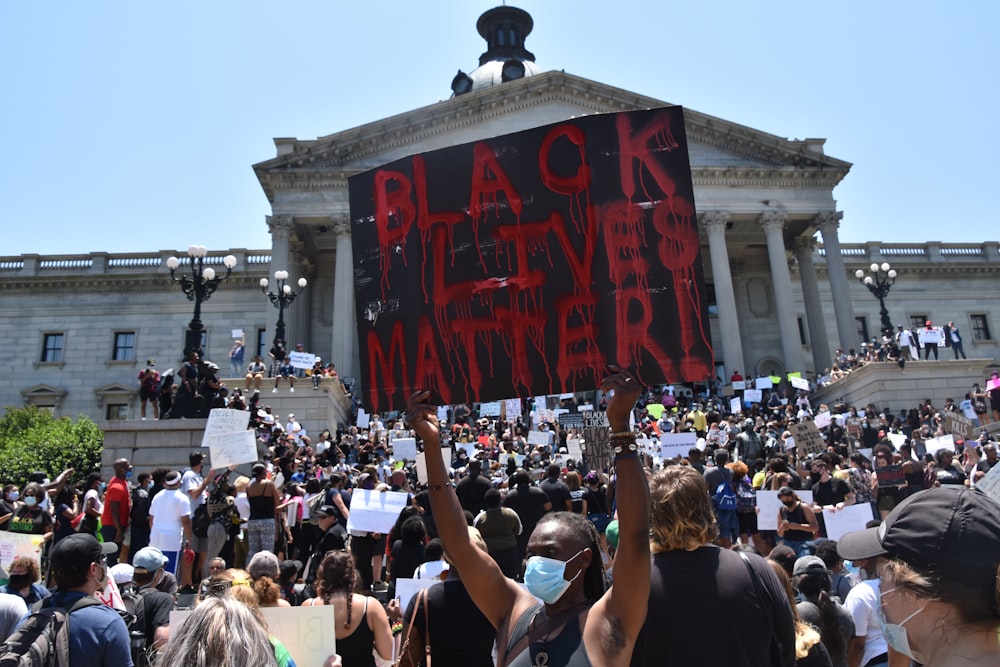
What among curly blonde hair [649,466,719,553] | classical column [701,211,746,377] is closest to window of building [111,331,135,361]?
classical column [701,211,746,377]

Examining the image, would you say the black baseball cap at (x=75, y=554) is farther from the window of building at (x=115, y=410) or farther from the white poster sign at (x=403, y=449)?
the window of building at (x=115, y=410)

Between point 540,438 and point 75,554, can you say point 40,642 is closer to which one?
point 75,554

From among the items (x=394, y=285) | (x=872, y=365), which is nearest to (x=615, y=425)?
(x=394, y=285)

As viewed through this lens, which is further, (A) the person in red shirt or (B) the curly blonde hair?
(A) the person in red shirt

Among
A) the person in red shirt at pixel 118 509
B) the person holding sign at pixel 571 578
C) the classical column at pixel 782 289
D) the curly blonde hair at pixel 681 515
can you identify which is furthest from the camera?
the classical column at pixel 782 289

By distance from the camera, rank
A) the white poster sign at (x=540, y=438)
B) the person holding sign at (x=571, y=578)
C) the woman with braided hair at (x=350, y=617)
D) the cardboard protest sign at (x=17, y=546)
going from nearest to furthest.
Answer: the person holding sign at (x=571, y=578)
the woman with braided hair at (x=350, y=617)
the cardboard protest sign at (x=17, y=546)
the white poster sign at (x=540, y=438)

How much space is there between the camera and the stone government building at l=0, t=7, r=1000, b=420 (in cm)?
4012

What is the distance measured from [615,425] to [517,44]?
73.8m

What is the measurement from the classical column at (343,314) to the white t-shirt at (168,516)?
84.6 ft

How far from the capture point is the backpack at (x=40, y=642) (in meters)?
3.78

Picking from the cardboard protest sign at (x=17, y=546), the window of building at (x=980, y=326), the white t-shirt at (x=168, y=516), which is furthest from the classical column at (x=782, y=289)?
the cardboard protest sign at (x=17, y=546)

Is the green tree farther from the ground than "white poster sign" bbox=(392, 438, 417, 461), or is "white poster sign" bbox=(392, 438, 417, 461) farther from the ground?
the green tree

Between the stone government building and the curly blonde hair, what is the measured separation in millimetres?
34273

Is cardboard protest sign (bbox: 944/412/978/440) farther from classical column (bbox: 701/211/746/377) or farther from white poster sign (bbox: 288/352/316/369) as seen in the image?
white poster sign (bbox: 288/352/316/369)
